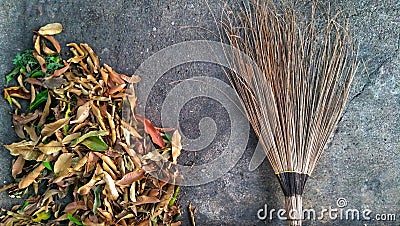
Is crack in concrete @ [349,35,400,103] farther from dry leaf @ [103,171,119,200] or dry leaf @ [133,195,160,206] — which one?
dry leaf @ [103,171,119,200]

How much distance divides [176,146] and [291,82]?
48cm

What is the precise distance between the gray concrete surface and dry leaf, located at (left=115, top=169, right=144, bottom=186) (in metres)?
0.23

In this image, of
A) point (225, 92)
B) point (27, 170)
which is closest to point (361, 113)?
point (225, 92)

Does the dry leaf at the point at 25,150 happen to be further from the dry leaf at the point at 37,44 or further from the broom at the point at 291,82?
the broom at the point at 291,82

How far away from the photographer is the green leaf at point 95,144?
5.40 feet

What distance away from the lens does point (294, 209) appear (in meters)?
1.72

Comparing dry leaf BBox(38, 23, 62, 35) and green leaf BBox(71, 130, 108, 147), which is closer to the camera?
green leaf BBox(71, 130, 108, 147)

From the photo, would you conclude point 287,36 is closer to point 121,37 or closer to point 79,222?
point 121,37

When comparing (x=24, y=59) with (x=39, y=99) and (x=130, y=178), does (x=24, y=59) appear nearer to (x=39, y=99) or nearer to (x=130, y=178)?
(x=39, y=99)

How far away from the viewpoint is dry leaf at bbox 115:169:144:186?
5.42 feet

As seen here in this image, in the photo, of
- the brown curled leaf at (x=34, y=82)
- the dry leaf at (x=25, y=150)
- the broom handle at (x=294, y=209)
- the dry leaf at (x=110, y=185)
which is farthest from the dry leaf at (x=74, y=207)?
the broom handle at (x=294, y=209)

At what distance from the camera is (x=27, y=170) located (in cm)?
174

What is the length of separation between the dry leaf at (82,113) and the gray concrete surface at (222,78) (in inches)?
10.2

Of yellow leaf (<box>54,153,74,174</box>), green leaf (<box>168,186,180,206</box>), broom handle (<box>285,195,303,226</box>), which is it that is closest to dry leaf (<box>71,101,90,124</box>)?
yellow leaf (<box>54,153,74,174</box>)
